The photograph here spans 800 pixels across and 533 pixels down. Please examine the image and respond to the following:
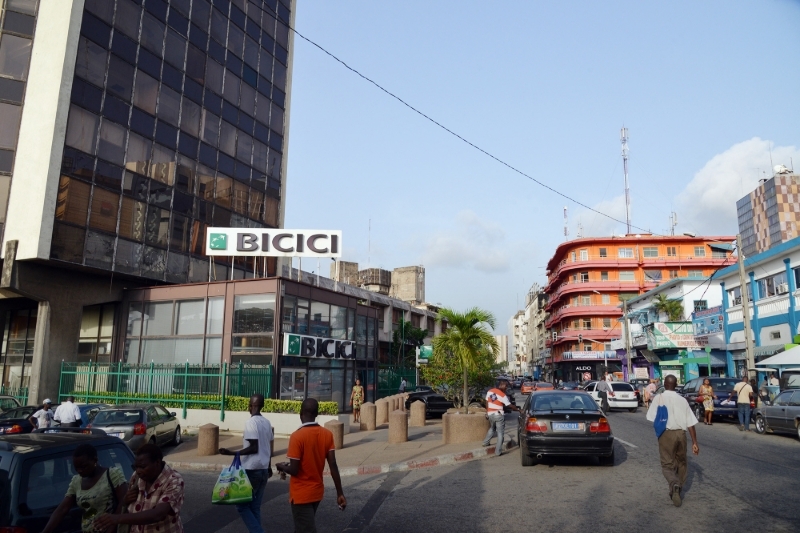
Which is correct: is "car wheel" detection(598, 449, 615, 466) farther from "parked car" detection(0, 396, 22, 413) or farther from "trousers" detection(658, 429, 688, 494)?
"parked car" detection(0, 396, 22, 413)

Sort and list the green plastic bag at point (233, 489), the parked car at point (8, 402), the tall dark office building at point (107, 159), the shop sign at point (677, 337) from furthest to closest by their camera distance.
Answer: the shop sign at point (677, 337)
the tall dark office building at point (107, 159)
the parked car at point (8, 402)
the green plastic bag at point (233, 489)

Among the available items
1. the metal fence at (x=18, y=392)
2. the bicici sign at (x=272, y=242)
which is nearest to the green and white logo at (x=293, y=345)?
the bicici sign at (x=272, y=242)

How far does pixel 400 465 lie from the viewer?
1242cm

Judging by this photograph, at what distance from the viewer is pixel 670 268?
74188 mm

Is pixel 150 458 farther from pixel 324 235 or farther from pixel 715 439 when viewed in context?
pixel 324 235

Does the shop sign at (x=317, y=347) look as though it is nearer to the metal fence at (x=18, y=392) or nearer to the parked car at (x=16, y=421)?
the parked car at (x=16, y=421)

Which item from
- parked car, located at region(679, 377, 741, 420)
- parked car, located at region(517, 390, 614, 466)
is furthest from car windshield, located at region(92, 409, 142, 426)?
parked car, located at region(679, 377, 741, 420)

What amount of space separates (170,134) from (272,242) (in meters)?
8.24

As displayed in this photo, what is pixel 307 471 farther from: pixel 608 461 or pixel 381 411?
pixel 381 411

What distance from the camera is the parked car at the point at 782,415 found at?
16.5m

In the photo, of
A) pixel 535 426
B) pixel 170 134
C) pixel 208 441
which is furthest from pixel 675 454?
pixel 170 134

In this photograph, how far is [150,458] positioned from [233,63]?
35.2 metres

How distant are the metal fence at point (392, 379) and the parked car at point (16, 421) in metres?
19.4

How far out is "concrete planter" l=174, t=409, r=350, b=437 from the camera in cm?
1938
